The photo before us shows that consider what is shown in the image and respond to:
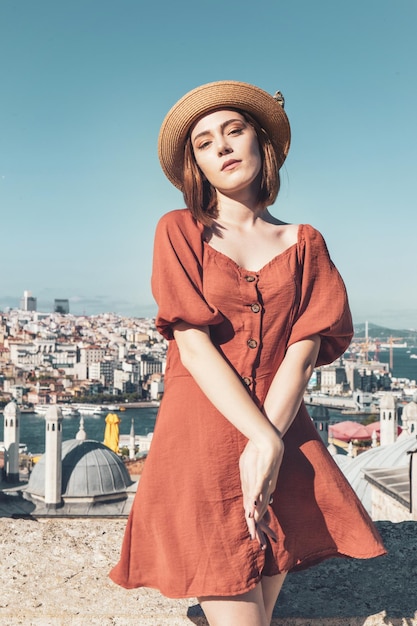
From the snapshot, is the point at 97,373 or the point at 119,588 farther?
the point at 97,373

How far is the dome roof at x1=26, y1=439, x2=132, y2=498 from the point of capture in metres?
10.3

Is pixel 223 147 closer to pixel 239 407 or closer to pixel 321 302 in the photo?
pixel 321 302

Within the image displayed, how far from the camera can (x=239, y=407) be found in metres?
1.05

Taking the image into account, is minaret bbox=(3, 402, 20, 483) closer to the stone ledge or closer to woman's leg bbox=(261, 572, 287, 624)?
the stone ledge

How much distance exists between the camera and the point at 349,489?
123 cm

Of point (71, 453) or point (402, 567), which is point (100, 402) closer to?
point (71, 453)

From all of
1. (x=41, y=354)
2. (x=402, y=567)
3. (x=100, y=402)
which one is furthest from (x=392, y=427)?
(x=41, y=354)

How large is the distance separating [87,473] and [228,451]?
32.2ft

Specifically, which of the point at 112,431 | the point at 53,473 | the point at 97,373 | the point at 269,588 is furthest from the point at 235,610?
the point at 97,373

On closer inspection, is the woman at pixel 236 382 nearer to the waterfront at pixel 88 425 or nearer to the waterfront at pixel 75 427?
the waterfront at pixel 88 425

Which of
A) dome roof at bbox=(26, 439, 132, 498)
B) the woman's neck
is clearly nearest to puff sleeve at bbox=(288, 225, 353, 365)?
the woman's neck

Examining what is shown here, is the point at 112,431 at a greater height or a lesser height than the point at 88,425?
greater

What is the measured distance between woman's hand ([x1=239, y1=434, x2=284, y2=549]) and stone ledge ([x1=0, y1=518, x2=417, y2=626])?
20.4 inches

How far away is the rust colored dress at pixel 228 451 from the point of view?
1.09 m
